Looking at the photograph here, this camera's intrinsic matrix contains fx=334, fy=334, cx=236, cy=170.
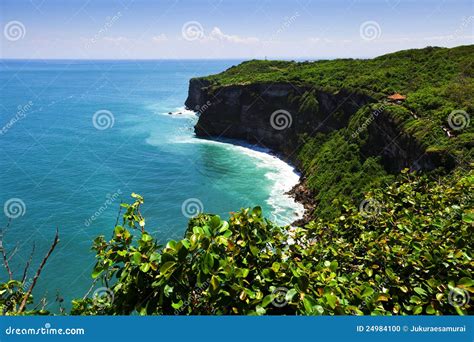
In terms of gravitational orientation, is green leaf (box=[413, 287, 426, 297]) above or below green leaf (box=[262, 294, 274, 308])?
below

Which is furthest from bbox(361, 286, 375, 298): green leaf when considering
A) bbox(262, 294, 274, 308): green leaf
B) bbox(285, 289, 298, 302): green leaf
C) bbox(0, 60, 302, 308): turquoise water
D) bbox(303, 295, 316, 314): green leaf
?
bbox(0, 60, 302, 308): turquoise water

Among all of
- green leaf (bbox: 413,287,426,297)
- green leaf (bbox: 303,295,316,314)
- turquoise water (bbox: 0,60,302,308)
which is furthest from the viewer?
turquoise water (bbox: 0,60,302,308)

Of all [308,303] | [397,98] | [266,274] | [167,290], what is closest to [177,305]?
[167,290]

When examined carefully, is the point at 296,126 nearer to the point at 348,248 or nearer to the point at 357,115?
the point at 357,115

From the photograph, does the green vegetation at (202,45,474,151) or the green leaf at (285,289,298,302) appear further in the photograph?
the green vegetation at (202,45,474,151)

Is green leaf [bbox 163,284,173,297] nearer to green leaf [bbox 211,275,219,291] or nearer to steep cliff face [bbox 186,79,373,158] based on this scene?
green leaf [bbox 211,275,219,291]

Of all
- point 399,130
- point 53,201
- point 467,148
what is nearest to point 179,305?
point 467,148

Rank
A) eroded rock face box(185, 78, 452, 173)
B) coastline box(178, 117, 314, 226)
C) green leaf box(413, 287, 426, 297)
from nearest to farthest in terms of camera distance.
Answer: green leaf box(413, 287, 426, 297) → eroded rock face box(185, 78, 452, 173) → coastline box(178, 117, 314, 226)
